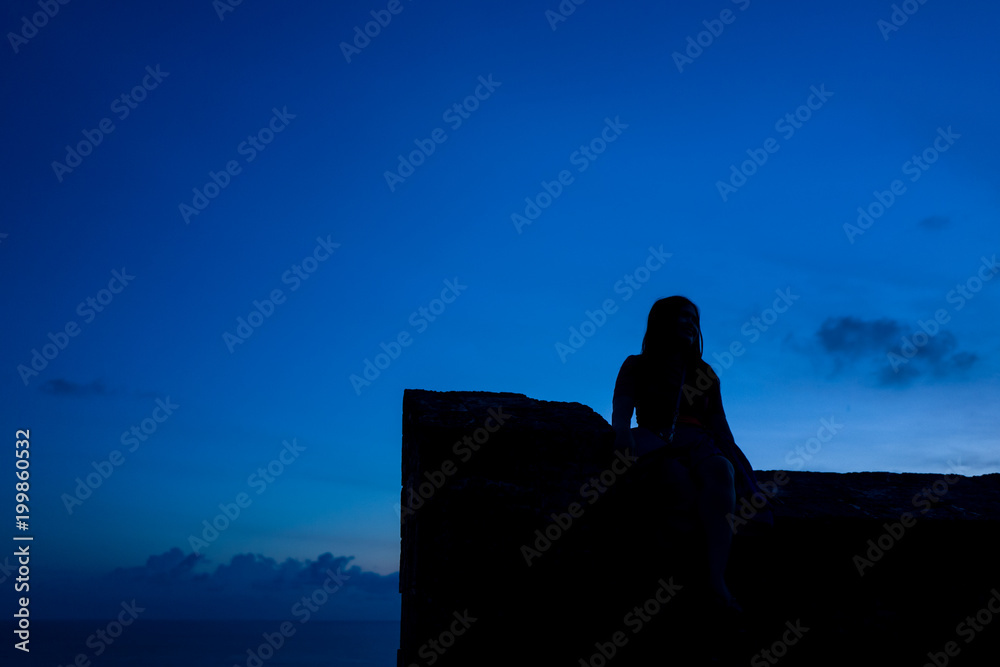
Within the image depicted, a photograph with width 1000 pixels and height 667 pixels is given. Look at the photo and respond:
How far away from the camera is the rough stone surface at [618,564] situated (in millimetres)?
3014

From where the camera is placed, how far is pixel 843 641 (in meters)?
3.31

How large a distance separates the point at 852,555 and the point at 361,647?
624ft

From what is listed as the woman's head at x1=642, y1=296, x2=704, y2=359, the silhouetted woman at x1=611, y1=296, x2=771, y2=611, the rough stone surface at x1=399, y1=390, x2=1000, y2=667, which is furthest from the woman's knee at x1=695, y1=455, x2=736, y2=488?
the woman's head at x1=642, y1=296, x2=704, y2=359

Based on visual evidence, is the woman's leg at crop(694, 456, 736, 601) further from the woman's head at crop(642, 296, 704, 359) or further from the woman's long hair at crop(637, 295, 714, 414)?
the woman's head at crop(642, 296, 704, 359)

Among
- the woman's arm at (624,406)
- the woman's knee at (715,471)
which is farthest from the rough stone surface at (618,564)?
the woman's knee at (715,471)

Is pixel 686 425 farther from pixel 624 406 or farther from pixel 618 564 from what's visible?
pixel 618 564

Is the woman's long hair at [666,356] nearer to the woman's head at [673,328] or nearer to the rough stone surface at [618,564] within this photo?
the woman's head at [673,328]

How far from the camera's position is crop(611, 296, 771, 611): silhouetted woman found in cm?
316

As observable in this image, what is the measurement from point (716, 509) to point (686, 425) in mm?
459

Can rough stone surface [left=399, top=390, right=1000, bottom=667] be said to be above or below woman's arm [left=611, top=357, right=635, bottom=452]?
below

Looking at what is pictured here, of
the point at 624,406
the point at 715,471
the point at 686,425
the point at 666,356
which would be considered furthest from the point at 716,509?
the point at 666,356

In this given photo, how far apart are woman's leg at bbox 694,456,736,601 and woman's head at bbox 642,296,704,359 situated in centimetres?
61

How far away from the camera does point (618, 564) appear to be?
3.15m

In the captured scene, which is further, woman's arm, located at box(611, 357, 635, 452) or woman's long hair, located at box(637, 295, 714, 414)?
woman's long hair, located at box(637, 295, 714, 414)
